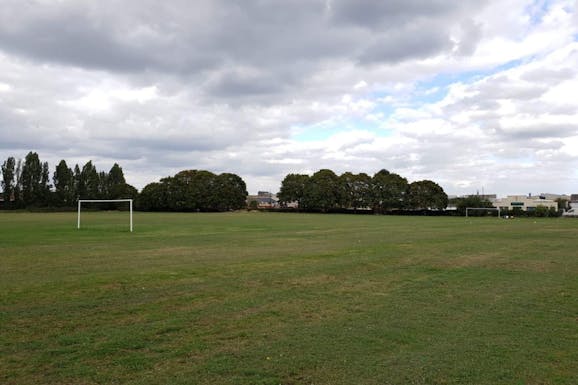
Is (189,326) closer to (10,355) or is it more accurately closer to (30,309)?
(10,355)

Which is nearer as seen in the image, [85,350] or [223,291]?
[85,350]

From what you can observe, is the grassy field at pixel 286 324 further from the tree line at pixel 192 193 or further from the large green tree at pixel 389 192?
the tree line at pixel 192 193

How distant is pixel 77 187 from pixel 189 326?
12882 centimetres

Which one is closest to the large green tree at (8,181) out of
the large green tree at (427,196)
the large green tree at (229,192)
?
the large green tree at (229,192)

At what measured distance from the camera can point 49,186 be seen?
121062 mm

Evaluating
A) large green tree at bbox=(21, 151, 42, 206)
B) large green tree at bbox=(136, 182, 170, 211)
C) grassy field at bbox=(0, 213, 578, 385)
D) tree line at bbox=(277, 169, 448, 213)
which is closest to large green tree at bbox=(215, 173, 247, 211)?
tree line at bbox=(277, 169, 448, 213)

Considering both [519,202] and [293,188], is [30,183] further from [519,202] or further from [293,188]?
[519,202]

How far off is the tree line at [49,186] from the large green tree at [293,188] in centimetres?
3891

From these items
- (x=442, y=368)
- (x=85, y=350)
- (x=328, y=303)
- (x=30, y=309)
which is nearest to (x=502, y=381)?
(x=442, y=368)

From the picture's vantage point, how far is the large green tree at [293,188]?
4943 inches

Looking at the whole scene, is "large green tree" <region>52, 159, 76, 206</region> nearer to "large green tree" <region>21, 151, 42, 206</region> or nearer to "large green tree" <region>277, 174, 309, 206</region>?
"large green tree" <region>21, 151, 42, 206</region>

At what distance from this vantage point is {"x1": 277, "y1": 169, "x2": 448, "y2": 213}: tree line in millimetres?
115000

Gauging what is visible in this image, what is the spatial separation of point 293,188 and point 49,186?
6168 cm

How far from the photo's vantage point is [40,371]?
581 centimetres
